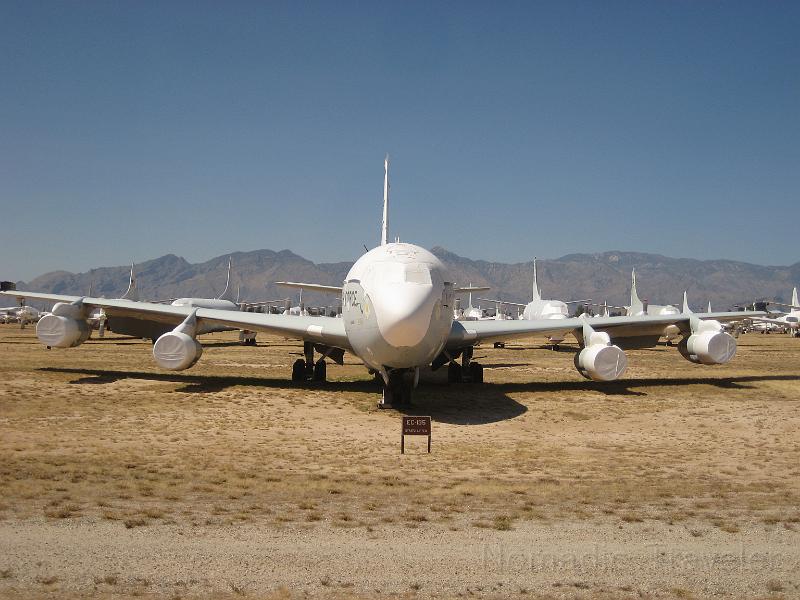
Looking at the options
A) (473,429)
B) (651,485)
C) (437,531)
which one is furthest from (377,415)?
(437,531)

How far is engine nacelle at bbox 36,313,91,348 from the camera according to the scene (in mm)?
24359

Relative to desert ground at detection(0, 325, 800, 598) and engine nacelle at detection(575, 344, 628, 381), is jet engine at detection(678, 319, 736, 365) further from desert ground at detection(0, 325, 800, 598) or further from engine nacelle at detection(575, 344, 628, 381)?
engine nacelle at detection(575, 344, 628, 381)

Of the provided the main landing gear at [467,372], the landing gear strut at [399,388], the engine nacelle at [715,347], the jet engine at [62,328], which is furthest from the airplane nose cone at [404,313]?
the jet engine at [62,328]

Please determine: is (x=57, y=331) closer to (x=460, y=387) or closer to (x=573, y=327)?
(x=460, y=387)

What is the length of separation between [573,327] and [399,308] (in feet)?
38.5

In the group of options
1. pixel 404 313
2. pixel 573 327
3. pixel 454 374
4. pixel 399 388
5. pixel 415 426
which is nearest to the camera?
pixel 415 426

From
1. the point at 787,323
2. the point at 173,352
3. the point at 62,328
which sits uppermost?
the point at 787,323

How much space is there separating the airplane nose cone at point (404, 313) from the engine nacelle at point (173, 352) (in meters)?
8.88

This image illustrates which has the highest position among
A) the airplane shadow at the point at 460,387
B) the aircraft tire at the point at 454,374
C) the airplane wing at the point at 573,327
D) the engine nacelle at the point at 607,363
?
the airplane wing at the point at 573,327

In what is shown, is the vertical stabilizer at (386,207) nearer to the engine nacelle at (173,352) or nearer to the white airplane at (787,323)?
the engine nacelle at (173,352)

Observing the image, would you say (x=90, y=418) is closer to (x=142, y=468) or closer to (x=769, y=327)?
(x=142, y=468)

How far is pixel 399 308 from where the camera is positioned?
623 inches

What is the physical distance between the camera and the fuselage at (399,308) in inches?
627

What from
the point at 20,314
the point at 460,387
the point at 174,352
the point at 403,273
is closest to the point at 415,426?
the point at 403,273
